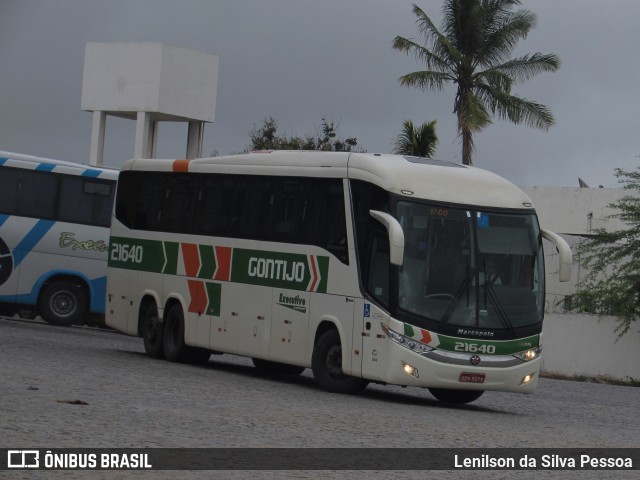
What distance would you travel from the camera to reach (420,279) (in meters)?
18.9

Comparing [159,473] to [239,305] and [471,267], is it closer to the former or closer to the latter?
[471,267]

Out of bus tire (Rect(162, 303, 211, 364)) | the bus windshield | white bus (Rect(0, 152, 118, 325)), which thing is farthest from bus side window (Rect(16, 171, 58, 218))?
the bus windshield

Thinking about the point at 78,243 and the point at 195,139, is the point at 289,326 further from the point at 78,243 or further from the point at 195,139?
the point at 195,139

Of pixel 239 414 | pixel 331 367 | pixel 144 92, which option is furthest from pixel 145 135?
pixel 239 414

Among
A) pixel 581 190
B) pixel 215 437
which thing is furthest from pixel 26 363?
pixel 581 190

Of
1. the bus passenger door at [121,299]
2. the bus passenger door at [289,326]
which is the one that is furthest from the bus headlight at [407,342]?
the bus passenger door at [121,299]

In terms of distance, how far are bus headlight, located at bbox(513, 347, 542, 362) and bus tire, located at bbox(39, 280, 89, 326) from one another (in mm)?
15436

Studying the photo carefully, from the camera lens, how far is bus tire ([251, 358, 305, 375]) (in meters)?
24.2

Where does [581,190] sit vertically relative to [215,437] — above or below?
above

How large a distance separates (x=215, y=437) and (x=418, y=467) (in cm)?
193

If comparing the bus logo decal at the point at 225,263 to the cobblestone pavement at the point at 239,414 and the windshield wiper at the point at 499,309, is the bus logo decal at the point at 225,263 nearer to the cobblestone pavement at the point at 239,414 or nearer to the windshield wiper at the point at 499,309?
the cobblestone pavement at the point at 239,414

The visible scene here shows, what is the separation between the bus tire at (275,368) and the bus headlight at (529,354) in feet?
18.3

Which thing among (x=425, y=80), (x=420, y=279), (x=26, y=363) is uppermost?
(x=425, y=80)

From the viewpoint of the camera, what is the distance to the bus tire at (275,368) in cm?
2417
